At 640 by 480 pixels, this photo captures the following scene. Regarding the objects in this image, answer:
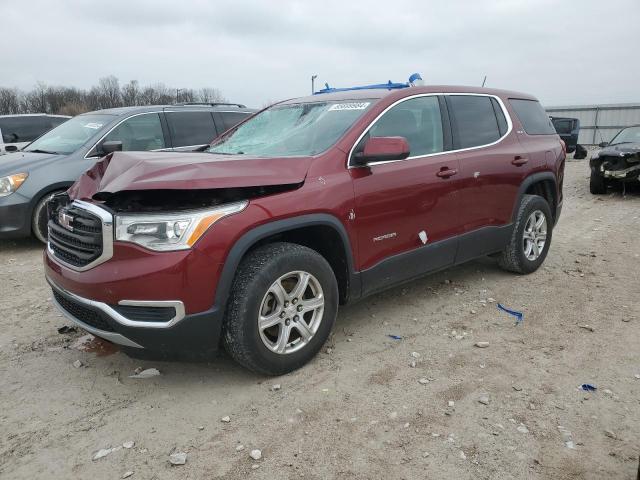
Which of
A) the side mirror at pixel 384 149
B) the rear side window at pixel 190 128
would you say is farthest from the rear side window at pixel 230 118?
the side mirror at pixel 384 149

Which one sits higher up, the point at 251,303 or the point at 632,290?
Answer: the point at 251,303

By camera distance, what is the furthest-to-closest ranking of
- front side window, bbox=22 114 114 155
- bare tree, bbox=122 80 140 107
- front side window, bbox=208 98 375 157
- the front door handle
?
bare tree, bbox=122 80 140 107
front side window, bbox=22 114 114 155
the front door handle
front side window, bbox=208 98 375 157

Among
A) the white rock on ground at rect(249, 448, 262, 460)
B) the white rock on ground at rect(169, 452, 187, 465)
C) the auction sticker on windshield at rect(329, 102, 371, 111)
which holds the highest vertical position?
the auction sticker on windshield at rect(329, 102, 371, 111)

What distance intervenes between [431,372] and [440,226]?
4.11 ft

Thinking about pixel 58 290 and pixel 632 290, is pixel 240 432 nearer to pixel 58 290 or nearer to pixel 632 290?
pixel 58 290

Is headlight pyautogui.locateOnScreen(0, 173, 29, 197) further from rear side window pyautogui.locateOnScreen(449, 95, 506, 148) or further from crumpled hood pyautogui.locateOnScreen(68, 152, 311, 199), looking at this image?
rear side window pyautogui.locateOnScreen(449, 95, 506, 148)

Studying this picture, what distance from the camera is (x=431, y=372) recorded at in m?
3.28

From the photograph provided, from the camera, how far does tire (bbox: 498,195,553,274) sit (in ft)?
16.3

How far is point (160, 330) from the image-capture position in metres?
2.74

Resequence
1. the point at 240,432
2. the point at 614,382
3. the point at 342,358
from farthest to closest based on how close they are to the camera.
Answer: the point at 342,358
the point at 614,382
the point at 240,432

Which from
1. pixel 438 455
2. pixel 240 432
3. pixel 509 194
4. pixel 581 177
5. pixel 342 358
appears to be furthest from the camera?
pixel 581 177

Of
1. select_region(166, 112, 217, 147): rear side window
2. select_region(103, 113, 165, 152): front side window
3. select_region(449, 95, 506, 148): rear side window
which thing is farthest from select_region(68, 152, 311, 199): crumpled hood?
select_region(166, 112, 217, 147): rear side window

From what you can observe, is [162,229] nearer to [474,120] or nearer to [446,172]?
[446,172]

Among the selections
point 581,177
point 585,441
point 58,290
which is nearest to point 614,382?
point 585,441
